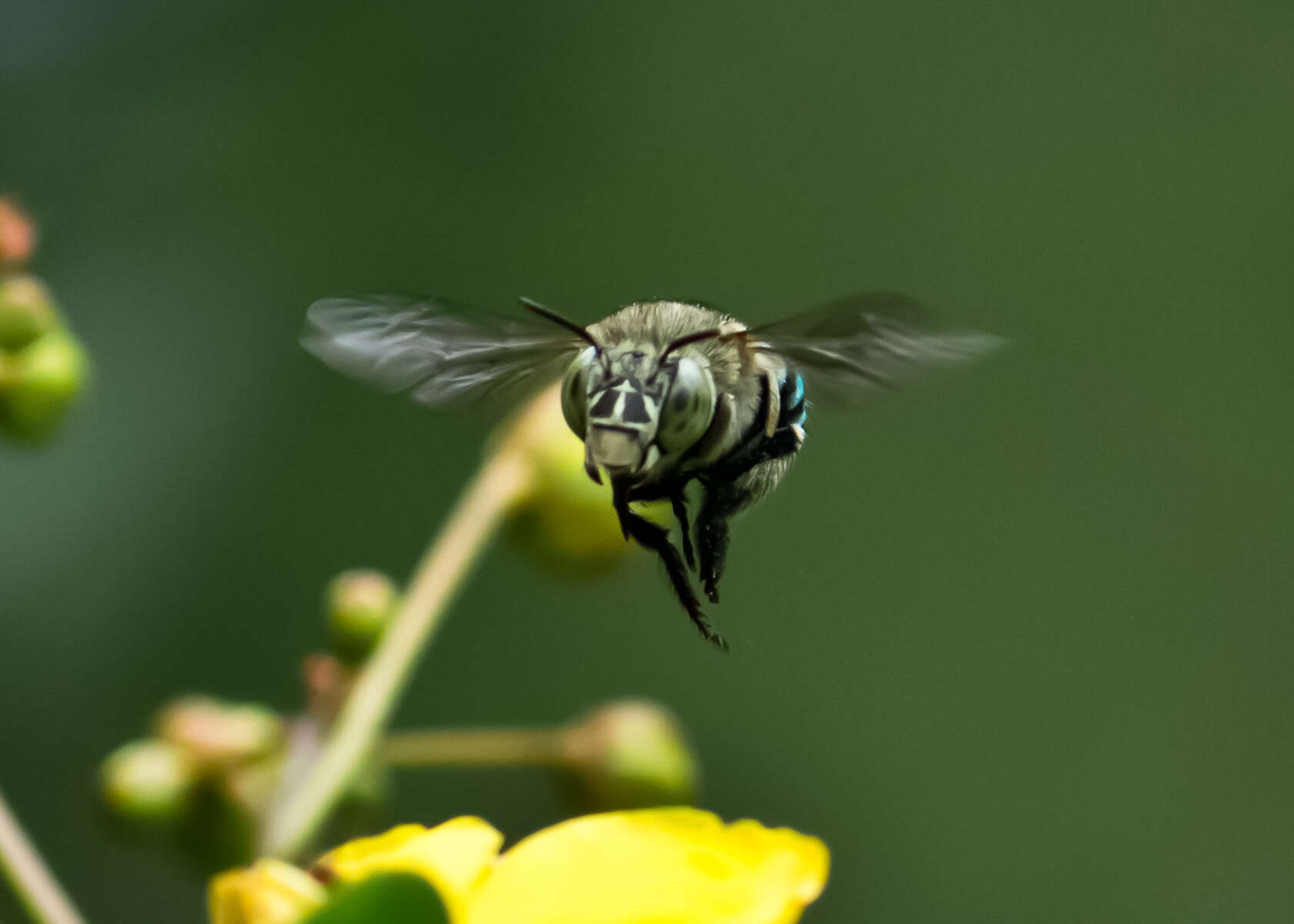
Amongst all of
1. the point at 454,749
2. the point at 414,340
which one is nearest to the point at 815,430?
the point at 454,749

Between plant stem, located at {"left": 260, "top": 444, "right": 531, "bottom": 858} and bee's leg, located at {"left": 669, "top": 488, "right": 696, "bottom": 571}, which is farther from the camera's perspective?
plant stem, located at {"left": 260, "top": 444, "right": 531, "bottom": 858}

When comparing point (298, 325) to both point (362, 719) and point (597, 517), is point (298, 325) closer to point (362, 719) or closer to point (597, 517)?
point (597, 517)

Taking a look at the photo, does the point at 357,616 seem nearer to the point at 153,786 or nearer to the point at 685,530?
the point at 153,786

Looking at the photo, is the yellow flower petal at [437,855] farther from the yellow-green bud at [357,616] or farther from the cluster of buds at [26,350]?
the cluster of buds at [26,350]

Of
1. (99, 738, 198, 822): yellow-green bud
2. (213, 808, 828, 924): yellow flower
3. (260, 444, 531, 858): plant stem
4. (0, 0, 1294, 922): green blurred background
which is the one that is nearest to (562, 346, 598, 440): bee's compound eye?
(213, 808, 828, 924): yellow flower

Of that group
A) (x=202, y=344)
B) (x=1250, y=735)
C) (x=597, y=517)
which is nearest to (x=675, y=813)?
(x=597, y=517)

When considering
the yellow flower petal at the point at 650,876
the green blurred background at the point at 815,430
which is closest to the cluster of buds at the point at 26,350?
the yellow flower petal at the point at 650,876

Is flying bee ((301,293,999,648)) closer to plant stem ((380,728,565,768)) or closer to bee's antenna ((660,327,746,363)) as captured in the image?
bee's antenna ((660,327,746,363))
